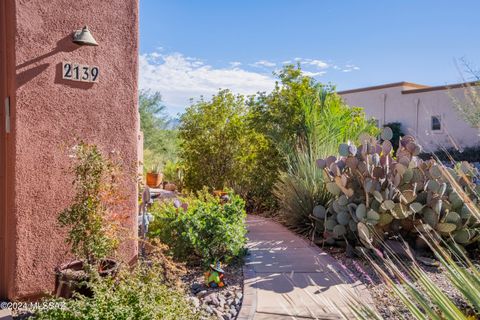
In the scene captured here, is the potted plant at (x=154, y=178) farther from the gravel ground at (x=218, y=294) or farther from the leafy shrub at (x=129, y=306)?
the leafy shrub at (x=129, y=306)

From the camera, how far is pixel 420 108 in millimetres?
20547

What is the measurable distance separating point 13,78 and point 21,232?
137cm

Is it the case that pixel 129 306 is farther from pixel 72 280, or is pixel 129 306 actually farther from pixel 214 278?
pixel 214 278

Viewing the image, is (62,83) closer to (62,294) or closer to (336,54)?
(62,294)

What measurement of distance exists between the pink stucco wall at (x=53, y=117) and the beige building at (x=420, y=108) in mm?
16171

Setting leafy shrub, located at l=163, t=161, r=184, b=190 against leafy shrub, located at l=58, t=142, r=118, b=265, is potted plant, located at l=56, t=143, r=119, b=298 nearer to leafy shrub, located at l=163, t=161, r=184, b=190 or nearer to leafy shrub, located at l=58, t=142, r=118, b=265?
leafy shrub, located at l=58, t=142, r=118, b=265

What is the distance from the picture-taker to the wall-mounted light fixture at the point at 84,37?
394cm

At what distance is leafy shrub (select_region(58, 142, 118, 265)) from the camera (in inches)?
141

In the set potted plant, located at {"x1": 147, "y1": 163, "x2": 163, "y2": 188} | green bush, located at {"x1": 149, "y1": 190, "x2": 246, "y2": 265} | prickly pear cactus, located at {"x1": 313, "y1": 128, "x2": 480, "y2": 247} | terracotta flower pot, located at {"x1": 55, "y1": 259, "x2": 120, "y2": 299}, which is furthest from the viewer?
potted plant, located at {"x1": 147, "y1": 163, "x2": 163, "y2": 188}

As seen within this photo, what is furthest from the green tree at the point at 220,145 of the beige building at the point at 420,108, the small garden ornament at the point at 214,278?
the beige building at the point at 420,108

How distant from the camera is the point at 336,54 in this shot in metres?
9.61

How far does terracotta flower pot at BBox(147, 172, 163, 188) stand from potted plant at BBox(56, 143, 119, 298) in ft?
32.2

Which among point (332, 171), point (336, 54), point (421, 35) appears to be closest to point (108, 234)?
point (332, 171)

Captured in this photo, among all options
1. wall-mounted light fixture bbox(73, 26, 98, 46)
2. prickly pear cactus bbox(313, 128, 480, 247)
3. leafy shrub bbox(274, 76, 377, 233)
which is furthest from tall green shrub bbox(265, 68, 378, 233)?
wall-mounted light fixture bbox(73, 26, 98, 46)
